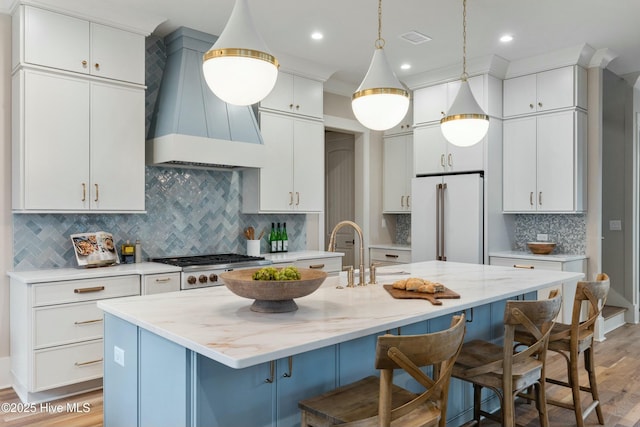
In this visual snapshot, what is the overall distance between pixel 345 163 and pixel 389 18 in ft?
9.11

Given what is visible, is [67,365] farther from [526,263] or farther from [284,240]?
[526,263]

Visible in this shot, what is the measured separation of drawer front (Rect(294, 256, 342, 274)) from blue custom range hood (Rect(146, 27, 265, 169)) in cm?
102

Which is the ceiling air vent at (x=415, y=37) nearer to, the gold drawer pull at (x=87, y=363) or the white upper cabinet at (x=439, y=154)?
the white upper cabinet at (x=439, y=154)

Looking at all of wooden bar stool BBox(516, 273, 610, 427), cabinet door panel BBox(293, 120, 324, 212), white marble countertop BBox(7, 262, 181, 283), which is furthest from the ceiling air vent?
white marble countertop BBox(7, 262, 181, 283)

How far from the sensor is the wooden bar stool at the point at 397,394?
1470mm

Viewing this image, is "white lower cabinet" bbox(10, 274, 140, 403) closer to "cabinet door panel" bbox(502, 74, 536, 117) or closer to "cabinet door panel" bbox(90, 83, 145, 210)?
"cabinet door panel" bbox(90, 83, 145, 210)

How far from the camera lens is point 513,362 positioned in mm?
2287

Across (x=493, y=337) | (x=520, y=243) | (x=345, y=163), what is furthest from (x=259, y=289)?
(x=345, y=163)

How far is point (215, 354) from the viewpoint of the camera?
1458 millimetres

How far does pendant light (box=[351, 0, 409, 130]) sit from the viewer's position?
2.51 metres

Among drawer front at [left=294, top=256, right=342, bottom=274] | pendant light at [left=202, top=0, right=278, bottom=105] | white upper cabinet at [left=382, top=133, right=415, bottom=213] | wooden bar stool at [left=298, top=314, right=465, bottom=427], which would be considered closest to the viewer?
wooden bar stool at [left=298, top=314, right=465, bottom=427]

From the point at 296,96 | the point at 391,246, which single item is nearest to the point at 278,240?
the point at 296,96

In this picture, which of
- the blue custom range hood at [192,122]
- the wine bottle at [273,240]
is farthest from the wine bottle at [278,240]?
the blue custom range hood at [192,122]

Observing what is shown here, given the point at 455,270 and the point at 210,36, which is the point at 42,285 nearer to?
the point at 210,36
